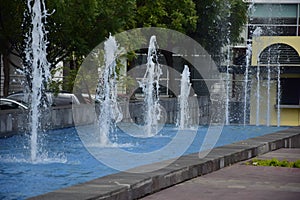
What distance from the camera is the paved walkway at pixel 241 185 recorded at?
31.9ft

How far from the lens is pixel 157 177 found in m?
9.84

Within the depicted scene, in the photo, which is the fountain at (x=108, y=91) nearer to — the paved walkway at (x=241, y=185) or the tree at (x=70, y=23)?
the tree at (x=70, y=23)

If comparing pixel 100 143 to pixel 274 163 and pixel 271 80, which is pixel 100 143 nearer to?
pixel 274 163

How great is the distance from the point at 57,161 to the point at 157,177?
141 inches

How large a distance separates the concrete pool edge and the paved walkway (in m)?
0.11

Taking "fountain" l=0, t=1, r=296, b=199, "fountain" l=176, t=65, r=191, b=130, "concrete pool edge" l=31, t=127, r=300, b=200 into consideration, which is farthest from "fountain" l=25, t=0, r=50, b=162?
"fountain" l=176, t=65, r=191, b=130

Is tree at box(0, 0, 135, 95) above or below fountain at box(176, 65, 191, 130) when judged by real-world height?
above

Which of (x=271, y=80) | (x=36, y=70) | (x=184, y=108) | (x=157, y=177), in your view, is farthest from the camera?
(x=271, y=80)

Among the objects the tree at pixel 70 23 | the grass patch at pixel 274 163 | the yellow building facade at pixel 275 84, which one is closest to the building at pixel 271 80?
the yellow building facade at pixel 275 84

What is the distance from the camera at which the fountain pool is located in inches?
404

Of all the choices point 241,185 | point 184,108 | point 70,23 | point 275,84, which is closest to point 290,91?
point 275,84

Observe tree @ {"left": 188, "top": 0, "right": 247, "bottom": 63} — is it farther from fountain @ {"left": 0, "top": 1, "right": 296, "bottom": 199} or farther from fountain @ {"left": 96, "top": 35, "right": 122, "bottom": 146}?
fountain @ {"left": 96, "top": 35, "right": 122, "bottom": 146}

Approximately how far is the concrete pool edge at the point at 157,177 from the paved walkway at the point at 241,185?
0.11 metres

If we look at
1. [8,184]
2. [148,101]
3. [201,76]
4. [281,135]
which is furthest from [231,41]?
[8,184]
